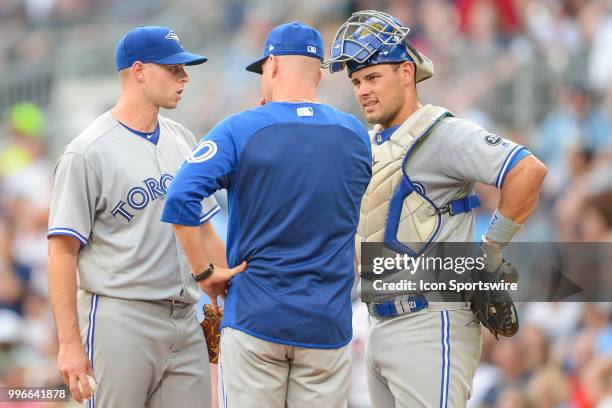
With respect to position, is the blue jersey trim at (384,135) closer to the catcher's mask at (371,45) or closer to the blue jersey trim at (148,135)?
the catcher's mask at (371,45)

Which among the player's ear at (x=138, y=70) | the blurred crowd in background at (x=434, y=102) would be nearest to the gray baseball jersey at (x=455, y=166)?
the player's ear at (x=138, y=70)

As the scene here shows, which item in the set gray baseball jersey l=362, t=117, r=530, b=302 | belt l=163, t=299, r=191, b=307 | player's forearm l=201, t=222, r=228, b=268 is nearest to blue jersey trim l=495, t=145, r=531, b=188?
gray baseball jersey l=362, t=117, r=530, b=302

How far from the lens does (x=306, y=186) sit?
4195 mm

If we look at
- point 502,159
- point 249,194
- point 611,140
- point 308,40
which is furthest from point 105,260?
point 611,140

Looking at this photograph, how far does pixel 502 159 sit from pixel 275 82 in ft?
3.04

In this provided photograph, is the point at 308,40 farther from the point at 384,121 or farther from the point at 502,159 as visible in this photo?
the point at 502,159

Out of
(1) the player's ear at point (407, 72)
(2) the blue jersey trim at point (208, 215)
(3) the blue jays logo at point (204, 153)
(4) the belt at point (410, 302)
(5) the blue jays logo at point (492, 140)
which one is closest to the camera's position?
(3) the blue jays logo at point (204, 153)

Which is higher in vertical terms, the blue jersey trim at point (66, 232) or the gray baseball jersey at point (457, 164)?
the gray baseball jersey at point (457, 164)

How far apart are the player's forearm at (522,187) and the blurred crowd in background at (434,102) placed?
2.08 metres

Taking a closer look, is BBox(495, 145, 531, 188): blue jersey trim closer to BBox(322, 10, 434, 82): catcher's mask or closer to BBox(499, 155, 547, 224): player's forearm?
BBox(499, 155, 547, 224): player's forearm

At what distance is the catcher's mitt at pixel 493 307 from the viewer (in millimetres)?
4594

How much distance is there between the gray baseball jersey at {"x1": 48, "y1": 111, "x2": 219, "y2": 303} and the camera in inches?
180

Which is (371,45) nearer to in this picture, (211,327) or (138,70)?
(138,70)

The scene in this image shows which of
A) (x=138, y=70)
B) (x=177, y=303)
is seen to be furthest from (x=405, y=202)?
(x=138, y=70)
